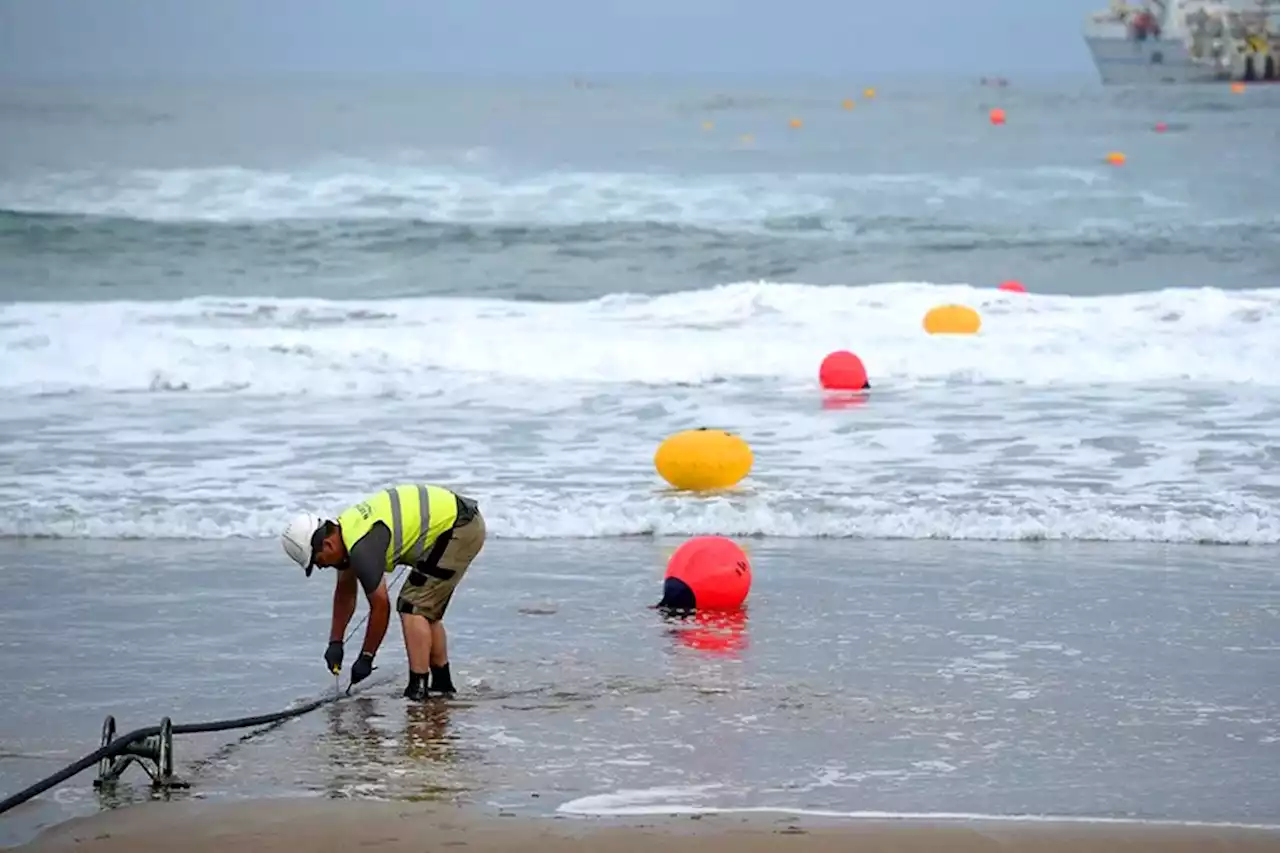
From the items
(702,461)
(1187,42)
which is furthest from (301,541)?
(1187,42)

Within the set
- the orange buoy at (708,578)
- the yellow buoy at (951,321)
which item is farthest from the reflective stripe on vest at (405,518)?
the yellow buoy at (951,321)

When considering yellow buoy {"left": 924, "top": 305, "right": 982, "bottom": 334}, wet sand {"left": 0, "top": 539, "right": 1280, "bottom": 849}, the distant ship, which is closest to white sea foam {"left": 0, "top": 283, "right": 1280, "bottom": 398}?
yellow buoy {"left": 924, "top": 305, "right": 982, "bottom": 334}

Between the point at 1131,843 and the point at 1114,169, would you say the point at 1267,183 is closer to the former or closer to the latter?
the point at 1114,169

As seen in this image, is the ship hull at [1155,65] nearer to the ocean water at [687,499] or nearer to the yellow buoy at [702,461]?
the ocean water at [687,499]

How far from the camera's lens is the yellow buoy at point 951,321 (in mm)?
21734

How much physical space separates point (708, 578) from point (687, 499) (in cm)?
293

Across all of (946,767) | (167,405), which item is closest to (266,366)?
(167,405)

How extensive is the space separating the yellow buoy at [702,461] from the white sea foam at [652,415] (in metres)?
0.25

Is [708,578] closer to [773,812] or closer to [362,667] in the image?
[362,667]

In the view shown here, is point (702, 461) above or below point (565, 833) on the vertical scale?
above

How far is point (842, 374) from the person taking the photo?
1738 cm

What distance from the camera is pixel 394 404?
16.9 meters

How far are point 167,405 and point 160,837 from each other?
11.4 metres

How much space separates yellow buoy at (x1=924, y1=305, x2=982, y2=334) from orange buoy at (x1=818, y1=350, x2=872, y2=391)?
14.6 feet
